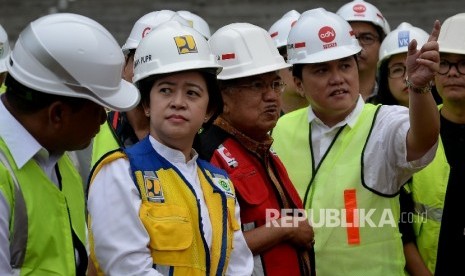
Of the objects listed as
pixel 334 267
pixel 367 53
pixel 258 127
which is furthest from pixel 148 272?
pixel 367 53

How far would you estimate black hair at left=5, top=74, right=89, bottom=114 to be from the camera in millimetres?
3678

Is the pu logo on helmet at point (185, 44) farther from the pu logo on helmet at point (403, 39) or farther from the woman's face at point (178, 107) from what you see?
the pu logo on helmet at point (403, 39)

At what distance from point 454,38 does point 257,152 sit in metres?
1.57

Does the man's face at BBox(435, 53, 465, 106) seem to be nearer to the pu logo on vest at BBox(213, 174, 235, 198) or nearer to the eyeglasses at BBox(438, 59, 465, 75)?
the eyeglasses at BBox(438, 59, 465, 75)

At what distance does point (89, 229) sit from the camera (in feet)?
13.3

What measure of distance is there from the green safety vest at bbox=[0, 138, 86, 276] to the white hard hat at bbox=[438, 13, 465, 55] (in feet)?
9.09

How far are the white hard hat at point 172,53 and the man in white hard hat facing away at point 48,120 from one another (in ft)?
1.37

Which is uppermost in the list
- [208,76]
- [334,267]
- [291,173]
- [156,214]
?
[208,76]

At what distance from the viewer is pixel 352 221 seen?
17.1 ft

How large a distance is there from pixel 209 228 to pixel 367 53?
3.45 metres

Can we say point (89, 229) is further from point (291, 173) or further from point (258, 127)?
point (291, 173)

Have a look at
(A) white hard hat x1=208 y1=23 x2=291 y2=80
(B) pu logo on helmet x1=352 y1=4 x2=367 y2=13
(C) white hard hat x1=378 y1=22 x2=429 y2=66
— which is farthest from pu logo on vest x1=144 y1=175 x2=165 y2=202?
(B) pu logo on helmet x1=352 y1=4 x2=367 y2=13

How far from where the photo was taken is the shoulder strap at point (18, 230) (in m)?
3.52

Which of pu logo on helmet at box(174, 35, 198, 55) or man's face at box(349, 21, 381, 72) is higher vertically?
pu logo on helmet at box(174, 35, 198, 55)
